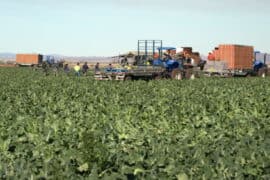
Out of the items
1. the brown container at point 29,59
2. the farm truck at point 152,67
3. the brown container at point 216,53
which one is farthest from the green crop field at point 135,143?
the brown container at point 29,59

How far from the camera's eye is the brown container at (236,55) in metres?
43.0

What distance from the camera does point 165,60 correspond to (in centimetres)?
3838

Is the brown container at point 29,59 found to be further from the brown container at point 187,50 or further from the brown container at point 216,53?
the brown container at point 187,50

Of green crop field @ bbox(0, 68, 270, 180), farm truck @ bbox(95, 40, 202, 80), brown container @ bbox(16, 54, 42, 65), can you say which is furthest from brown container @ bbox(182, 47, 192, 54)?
brown container @ bbox(16, 54, 42, 65)

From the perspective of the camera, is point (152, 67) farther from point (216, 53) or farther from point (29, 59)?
point (29, 59)

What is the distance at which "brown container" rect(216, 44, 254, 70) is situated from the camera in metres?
43.0

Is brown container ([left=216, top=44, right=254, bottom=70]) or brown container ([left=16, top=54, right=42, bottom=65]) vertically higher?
brown container ([left=216, top=44, right=254, bottom=70])

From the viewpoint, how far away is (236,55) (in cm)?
4319

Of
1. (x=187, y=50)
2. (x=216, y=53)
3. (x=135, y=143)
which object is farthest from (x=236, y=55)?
(x=135, y=143)

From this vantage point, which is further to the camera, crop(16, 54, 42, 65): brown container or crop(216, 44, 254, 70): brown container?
crop(16, 54, 42, 65): brown container

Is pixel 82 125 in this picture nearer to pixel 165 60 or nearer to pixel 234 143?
pixel 234 143

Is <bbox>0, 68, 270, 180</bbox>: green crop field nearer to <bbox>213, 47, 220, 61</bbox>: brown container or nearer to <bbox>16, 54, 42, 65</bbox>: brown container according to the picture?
<bbox>213, 47, 220, 61</bbox>: brown container

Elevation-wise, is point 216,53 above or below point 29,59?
above

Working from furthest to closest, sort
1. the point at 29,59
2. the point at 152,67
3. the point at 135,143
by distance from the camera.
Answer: the point at 29,59, the point at 152,67, the point at 135,143
